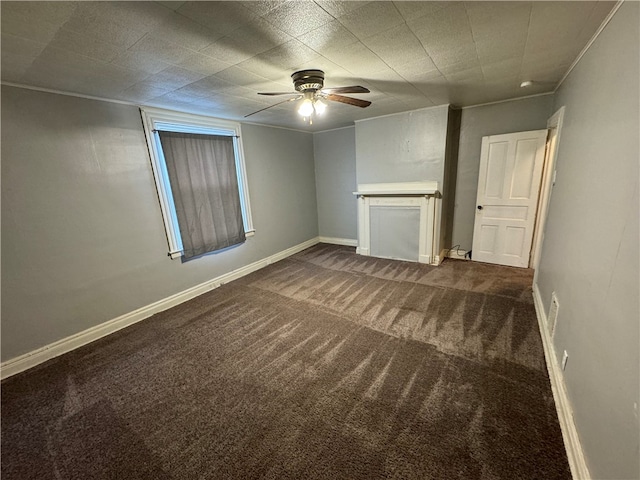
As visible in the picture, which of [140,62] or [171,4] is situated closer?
[171,4]

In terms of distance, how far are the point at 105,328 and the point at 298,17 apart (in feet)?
10.7

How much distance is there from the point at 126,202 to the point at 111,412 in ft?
6.42

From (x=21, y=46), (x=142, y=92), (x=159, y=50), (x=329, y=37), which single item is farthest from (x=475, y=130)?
(x=21, y=46)

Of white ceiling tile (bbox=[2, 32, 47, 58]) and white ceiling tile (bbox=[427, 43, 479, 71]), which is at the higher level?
white ceiling tile (bbox=[427, 43, 479, 71])

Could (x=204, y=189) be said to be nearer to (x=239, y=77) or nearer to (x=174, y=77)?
(x=174, y=77)

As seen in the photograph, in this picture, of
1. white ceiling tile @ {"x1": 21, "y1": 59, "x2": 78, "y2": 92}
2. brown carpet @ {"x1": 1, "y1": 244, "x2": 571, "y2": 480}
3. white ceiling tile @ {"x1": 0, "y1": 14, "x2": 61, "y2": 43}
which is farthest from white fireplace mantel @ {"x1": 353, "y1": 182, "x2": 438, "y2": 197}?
white ceiling tile @ {"x1": 0, "y1": 14, "x2": 61, "y2": 43}

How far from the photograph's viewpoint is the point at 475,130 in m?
3.73

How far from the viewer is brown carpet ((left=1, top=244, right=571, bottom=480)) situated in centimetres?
138

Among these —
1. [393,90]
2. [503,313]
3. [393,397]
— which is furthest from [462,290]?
[393,90]

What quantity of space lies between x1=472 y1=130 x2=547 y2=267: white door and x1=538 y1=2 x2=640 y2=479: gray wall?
1.62m

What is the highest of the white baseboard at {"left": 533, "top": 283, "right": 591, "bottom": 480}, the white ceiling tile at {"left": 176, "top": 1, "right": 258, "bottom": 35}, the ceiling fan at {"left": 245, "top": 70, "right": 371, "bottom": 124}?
the white ceiling tile at {"left": 176, "top": 1, "right": 258, "bottom": 35}

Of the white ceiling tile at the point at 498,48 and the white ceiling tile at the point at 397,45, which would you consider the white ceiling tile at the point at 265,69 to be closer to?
the white ceiling tile at the point at 397,45

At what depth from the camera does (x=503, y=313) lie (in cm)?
261

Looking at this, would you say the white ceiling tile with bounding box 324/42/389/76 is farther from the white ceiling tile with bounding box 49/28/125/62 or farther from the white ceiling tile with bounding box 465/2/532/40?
the white ceiling tile with bounding box 49/28/125/62
